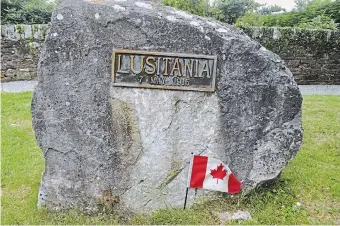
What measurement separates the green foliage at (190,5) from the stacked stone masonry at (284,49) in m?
1.91

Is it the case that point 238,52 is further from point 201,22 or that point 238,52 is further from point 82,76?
point 82,76

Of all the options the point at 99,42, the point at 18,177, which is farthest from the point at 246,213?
the point at 18,177

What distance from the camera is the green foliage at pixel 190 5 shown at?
11522 mm

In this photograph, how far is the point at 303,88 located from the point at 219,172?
7.43 m

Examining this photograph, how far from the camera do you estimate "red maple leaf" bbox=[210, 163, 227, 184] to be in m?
3.80

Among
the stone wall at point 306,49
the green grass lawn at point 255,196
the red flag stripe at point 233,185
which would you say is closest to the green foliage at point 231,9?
the stone wall at point 306,49

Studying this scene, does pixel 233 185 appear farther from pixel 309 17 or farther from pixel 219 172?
pixel 309 17

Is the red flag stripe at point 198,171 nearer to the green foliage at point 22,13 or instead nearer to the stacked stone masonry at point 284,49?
the stacked stone masonry at point 284,49

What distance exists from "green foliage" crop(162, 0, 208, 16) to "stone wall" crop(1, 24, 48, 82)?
347 cm

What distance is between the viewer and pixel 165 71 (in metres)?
3.66

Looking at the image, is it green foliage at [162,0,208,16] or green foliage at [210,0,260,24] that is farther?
green foliage at [210,0,260,24]

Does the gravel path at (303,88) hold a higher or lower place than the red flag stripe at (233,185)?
higher

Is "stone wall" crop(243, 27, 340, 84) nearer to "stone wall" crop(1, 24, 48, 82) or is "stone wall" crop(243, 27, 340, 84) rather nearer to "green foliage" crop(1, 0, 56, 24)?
"stone wall" crop(1, 24, 48, 82)

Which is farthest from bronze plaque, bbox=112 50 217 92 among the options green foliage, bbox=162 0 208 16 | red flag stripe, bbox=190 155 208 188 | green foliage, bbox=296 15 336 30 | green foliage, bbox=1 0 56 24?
green foliage, bbox=1 0 56 24
